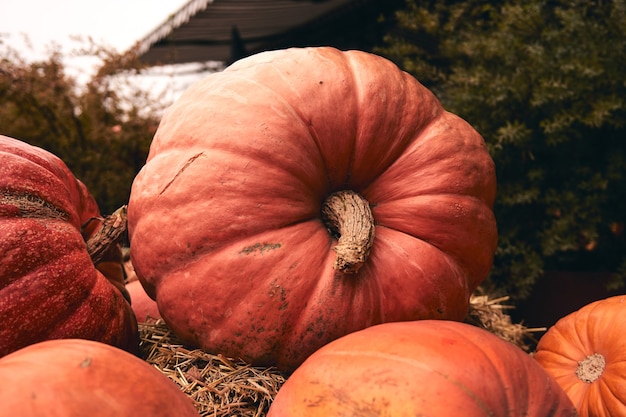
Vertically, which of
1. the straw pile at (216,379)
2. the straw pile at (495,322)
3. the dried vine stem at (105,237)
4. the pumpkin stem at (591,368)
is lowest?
the straw pile at (495,322)

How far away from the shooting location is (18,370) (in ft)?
2.77

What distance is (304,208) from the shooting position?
1.42m

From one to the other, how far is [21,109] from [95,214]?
165 cm

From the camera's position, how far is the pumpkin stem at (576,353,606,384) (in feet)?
4.81

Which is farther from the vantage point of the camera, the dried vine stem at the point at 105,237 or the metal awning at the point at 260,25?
the metal awning at the point at 260,25

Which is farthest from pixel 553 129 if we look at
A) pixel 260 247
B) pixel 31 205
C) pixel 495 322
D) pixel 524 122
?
pixel 31 205

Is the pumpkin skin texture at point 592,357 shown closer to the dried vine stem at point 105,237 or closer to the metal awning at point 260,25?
the dried vine stem at point 105,237

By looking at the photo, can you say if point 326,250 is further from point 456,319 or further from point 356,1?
point 356,1

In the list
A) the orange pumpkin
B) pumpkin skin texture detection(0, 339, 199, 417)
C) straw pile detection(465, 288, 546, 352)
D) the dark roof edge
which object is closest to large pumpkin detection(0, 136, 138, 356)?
pumpkin skin texture detection(0, 339, 199, 417)

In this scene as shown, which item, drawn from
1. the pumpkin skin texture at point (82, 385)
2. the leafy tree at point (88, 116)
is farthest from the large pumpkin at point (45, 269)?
the leafy tree at point (88, 116)

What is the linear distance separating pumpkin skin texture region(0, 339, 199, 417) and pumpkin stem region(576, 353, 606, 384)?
107 centimetres

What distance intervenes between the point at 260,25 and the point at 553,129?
10.1ft

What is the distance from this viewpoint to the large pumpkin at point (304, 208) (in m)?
1.34

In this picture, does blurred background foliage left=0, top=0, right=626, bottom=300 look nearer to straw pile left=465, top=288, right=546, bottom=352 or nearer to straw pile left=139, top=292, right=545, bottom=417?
straw pile left=465, top=288, right=546, bottom=352
